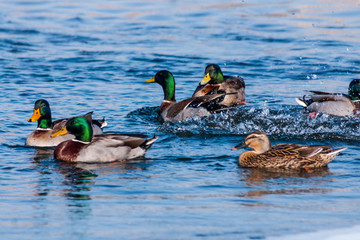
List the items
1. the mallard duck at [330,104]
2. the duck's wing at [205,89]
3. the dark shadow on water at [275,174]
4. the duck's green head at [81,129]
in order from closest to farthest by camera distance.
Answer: the dark shadow on water at [275,174] → the duck's green head at [81,129] → the mallard duck at [330,104] → the duck's wing at [205,89]

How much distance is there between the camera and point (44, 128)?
405 inches

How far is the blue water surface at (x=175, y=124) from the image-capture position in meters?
6.63

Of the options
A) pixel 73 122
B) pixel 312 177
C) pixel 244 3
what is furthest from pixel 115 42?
pixel 312 177

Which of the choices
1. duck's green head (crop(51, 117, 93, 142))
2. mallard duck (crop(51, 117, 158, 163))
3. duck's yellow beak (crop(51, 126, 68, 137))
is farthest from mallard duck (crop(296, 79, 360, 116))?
duck's yellow beak (crop(51, 126, 68, 137))

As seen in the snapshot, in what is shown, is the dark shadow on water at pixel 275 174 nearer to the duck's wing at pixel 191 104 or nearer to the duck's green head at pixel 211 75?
the duck's wing at pixel 191 104

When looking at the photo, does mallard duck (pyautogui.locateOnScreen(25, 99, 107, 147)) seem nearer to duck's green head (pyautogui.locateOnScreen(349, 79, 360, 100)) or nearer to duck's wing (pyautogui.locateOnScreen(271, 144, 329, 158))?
duck's wing (pyautogui.locateOnScreen(271, 144, 329, 158))

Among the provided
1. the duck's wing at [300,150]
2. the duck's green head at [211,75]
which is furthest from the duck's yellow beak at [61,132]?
the duck's green head at [211,75]

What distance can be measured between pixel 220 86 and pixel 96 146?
Result: 195 inches

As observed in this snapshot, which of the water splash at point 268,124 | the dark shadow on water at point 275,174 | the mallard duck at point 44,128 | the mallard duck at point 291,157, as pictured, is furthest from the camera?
the water splash at point 268,124

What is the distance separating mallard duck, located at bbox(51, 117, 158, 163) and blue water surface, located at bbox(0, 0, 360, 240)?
16 cm

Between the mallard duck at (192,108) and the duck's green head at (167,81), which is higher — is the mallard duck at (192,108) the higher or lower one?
the lower one

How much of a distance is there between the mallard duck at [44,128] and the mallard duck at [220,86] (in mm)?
3328

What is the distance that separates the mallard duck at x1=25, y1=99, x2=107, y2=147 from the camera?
10.00 metres

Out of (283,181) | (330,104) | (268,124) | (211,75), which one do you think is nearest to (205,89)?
(211,75)
